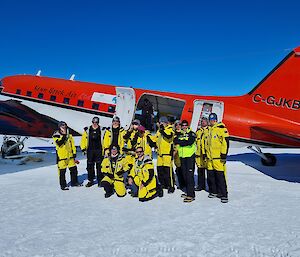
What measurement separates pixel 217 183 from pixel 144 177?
5.72 ft

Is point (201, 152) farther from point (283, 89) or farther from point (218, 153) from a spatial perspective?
point (283, 89)

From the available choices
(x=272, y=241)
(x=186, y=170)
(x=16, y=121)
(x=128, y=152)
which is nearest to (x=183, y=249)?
(x=272, y=241)

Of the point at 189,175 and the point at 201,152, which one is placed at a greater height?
the point at 201,152

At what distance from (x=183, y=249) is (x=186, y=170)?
2.70 m

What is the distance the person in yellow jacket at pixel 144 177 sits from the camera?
6645mm

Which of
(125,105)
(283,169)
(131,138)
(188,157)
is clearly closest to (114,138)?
(131,138)

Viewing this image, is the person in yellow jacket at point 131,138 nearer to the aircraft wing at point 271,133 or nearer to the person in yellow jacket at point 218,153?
the person in yellow jacket at point 218,153

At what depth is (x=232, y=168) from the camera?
1081 centimetres

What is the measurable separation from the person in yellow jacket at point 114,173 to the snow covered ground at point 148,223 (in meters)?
0.24

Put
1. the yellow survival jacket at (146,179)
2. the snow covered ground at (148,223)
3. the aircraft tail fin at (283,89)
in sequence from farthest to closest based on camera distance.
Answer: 1. the aircraft tail fin at (283,89)
2. the yellow survival jacket at (146,179)
3. the snow covered ground at (148,223)

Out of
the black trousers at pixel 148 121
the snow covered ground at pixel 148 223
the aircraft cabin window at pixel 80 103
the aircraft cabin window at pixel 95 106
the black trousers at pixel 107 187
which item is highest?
the aircraft cabin window at pixel 80 103

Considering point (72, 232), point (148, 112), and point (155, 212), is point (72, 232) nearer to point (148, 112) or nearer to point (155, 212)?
point (155, 212)

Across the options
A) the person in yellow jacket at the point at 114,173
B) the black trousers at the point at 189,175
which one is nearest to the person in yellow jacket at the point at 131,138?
the person in yellow jacket at the point at 114,173

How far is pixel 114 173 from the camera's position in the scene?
711cm
